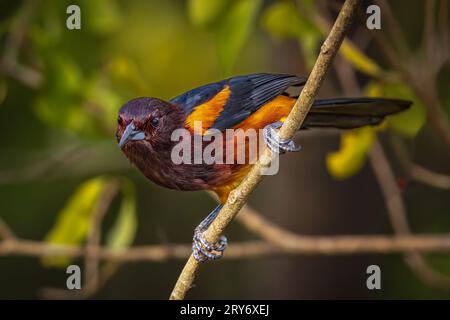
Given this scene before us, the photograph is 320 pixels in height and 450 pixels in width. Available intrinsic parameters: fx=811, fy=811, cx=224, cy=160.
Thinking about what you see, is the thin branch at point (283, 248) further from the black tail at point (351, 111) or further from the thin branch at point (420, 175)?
the black tail at point (351, 111)

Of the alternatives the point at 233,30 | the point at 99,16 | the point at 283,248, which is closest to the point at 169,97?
the point at 99,16

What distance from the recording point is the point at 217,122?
340 centimetres

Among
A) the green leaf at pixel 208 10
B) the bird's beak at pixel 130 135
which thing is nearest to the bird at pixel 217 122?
the bird's beak at pixel 130 135

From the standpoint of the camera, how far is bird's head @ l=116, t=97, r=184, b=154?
119 inches

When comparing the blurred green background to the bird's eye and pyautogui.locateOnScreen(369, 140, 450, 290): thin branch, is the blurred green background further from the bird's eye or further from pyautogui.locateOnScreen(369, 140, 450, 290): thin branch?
the bird's eye

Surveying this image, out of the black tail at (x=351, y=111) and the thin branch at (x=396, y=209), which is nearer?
the black tail at (x=351, y=111)

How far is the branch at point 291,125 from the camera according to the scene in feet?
7.98

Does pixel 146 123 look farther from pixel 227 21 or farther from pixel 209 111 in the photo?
pixel 227 21

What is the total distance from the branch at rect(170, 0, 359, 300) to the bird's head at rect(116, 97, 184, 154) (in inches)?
16.7

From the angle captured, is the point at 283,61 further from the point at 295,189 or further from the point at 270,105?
the point at 270,105

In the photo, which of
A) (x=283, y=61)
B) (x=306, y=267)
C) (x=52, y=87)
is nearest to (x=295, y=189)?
(x=306, y=267)

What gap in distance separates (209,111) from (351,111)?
27.0 inches

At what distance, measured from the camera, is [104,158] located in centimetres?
572

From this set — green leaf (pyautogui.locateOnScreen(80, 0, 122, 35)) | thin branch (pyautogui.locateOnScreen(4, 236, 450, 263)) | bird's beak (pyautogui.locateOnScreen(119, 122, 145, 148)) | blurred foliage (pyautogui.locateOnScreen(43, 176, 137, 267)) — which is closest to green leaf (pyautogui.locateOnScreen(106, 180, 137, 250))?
blurred foliage (pyautogui.locateOnScreen(43, 176, 137, 267))
